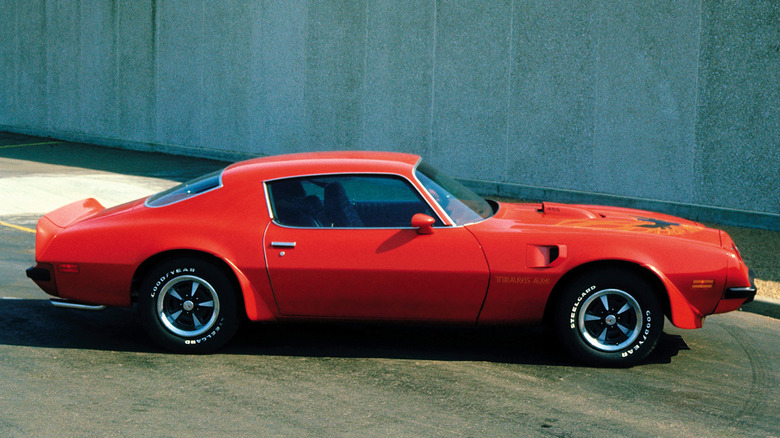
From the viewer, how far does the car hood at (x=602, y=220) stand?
18.8 ft

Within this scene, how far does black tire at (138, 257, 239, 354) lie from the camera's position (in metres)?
5.65

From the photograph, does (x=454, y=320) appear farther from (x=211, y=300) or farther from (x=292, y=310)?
(x=211, y=300)

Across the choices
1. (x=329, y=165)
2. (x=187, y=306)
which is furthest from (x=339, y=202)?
(x=187, y=306)

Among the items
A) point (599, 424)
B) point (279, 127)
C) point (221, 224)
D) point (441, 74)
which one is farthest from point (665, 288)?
point (279, 127)

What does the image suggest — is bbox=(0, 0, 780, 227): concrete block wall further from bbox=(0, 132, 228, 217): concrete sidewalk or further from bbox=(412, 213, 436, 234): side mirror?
bbox=(412, 213, 436, 234): side mirror

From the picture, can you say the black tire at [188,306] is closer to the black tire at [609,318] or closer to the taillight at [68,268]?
the taillight at [68,268]

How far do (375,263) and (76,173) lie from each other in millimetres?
11587

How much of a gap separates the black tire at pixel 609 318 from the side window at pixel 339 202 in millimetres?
1075

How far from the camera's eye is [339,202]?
584 centimetres

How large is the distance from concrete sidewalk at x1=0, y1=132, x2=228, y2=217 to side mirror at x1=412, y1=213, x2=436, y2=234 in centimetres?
774

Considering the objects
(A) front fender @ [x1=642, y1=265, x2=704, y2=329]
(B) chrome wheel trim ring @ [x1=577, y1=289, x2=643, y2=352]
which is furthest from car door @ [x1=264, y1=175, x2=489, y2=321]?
(A) front fender @ [x1=642, y1=265, x2=704, y2=329]

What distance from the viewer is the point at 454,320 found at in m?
5.61

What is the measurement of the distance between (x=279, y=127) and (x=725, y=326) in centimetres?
1201

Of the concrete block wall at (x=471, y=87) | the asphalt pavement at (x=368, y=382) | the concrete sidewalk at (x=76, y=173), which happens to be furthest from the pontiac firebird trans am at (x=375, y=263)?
the concrete sidewalk at (x=76, y=173)
